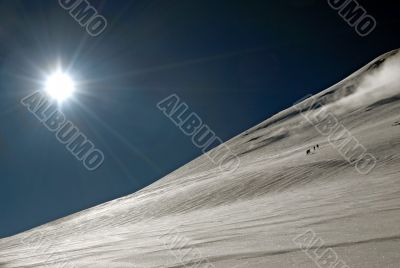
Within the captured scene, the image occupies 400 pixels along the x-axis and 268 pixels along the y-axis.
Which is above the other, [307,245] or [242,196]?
[242,196]

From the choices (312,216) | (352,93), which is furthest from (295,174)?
(352,93)

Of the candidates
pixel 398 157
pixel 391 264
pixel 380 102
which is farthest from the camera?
pixel 380 102

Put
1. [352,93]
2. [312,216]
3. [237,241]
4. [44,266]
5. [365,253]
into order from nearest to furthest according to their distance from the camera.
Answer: [365,253]
[237,241]
[44,266]
[312,216]
[352,93]

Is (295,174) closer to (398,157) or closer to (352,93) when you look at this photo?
(398,157)

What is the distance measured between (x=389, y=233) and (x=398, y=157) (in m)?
8.34

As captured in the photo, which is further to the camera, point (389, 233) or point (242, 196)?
point (242, 196)

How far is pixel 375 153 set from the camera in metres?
10.9

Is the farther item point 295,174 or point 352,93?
point 352,93

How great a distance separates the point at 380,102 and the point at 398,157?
22.3 meters

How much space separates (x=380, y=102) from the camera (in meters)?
29.7

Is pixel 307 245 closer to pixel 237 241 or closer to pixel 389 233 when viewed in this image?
pixel 389 233

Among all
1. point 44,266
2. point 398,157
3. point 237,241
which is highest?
point 44,266

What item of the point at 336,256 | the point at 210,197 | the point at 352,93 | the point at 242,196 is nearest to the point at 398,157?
the point at 242,196

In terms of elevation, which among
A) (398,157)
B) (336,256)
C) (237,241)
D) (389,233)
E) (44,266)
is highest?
(44,266)
